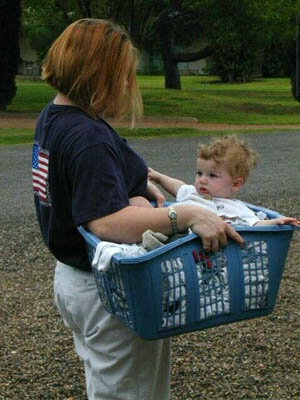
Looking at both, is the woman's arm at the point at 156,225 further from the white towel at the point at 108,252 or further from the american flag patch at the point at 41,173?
the american flag patch at the point at 41,173

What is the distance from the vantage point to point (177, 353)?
4.91 meters

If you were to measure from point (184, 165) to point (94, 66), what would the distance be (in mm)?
12123

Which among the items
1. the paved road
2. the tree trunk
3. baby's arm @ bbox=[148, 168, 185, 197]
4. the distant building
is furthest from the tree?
the distant building

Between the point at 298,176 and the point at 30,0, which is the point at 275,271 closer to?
the point at 298,176

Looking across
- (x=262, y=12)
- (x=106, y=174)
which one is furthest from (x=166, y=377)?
(x=262, y=12)

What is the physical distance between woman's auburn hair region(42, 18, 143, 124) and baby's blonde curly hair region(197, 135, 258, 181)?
1.40 feet

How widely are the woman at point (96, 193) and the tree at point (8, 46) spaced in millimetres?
25448

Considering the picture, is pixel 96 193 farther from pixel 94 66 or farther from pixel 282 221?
pixel 282 221

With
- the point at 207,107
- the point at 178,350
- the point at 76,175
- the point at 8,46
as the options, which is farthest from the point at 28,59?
the point at 76,175

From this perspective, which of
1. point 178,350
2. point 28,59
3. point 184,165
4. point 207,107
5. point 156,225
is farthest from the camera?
point 28,59

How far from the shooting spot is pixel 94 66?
2.65 m

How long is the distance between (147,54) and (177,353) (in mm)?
63828

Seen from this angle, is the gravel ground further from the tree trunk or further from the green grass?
the tree trunk

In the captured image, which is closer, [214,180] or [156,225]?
[156,225]
